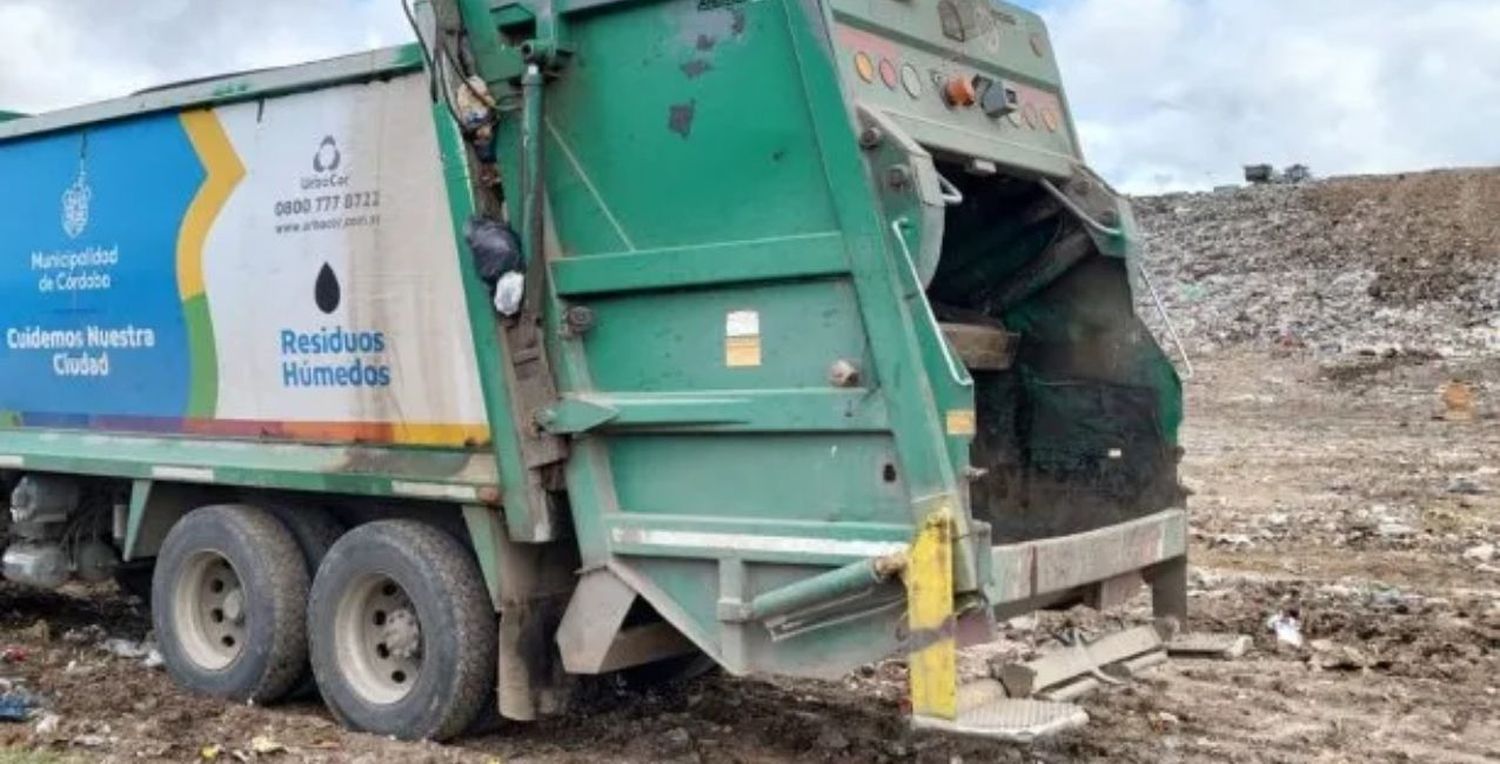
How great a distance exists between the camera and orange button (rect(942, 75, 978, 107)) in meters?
5.15

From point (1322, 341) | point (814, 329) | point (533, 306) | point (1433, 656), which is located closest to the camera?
point (814, 329)

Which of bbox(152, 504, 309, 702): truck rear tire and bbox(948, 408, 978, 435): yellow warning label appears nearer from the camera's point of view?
bbox(948, 408, 978, 435): yellow warning label

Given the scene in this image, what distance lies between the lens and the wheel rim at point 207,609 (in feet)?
20.4

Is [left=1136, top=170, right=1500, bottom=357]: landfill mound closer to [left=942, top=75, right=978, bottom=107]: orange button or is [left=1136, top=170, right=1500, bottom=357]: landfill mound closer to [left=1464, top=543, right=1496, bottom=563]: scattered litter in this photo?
[left=1464, top=543, right=1496, bottom=563]: scattered litter

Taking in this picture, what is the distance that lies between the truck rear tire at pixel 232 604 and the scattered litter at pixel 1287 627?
4.13 m

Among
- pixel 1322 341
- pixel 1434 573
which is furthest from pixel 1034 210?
pixel 1322 341

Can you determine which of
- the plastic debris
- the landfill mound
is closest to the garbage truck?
the plastic debris

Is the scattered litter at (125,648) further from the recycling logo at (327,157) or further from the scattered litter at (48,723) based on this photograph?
the recycling logo at (327,157)

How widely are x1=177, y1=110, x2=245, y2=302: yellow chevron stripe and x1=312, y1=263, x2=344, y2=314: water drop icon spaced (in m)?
0.58

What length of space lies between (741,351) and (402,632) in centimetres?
170

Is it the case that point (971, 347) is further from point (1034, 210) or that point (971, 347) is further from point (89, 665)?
point (89, 665)

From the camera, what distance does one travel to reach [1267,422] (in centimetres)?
1698

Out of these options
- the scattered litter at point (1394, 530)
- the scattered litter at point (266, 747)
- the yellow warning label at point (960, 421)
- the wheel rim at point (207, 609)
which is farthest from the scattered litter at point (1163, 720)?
the scattered litter at point (1394, 530)

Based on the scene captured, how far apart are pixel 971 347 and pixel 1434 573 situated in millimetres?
4368
